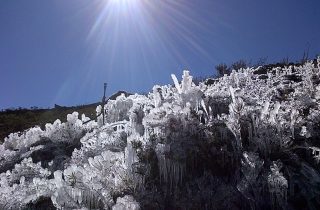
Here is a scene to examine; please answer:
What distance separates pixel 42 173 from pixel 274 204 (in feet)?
14.7

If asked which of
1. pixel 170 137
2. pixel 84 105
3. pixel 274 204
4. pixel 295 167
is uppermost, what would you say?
pixel 84 105

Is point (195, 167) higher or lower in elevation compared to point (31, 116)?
lower

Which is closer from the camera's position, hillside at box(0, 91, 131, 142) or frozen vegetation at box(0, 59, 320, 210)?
frozen vegetation at box(0, 59, 320, 210)

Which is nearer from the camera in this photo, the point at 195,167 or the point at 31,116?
the point at 195,167

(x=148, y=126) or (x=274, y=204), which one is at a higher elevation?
(x=148, y=126)

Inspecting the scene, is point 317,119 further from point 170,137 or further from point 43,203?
point 43,203

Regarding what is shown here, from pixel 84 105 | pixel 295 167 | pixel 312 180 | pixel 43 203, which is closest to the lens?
pixel 312 180

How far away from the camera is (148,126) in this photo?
677 cm

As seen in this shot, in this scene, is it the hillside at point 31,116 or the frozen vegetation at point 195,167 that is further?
the hillside at point 31,116

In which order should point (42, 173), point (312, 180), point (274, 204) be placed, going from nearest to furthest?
point (274, 204) → point (312, 180) → point (42, 173)

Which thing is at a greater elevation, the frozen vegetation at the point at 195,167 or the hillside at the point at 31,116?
the hillside at the point at 31,116

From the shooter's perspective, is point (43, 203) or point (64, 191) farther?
point (43, 203)

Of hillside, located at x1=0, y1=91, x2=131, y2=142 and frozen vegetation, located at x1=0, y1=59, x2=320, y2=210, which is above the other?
hillside, located at x1=0, y1=91, x2=131, y2=142

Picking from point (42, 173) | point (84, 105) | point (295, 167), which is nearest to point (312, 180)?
point (295, 167)
